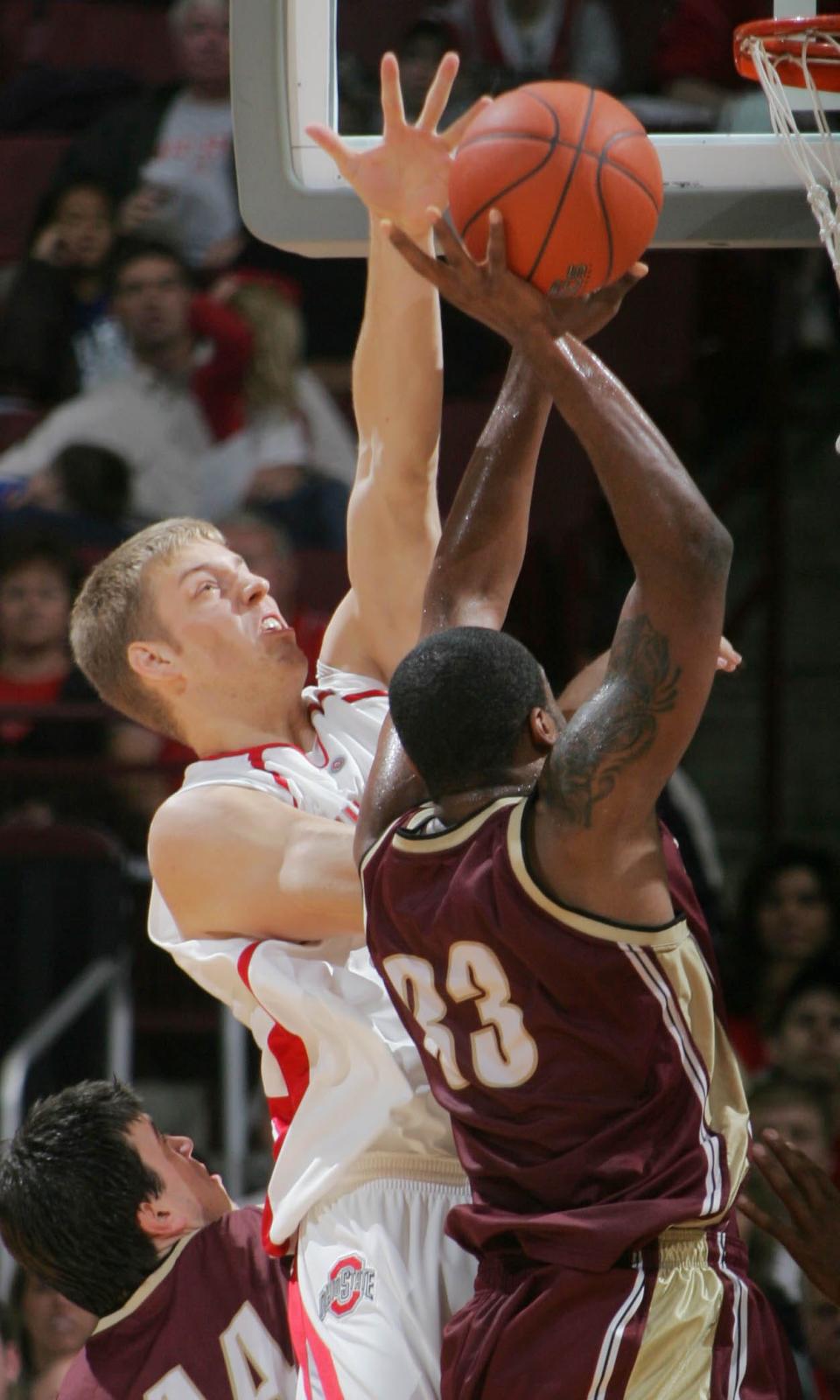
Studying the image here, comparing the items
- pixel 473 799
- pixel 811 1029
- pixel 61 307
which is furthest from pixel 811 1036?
pixel 61 307

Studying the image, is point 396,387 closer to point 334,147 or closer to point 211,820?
point 334,147

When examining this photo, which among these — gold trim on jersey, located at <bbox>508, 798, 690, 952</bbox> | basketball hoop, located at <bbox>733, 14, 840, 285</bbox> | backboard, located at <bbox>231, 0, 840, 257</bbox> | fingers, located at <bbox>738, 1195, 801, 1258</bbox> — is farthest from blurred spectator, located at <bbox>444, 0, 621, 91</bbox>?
fingers, located at <bbox>738, 1195, 801, 1258</bbox>

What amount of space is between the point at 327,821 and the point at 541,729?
0.72 meters

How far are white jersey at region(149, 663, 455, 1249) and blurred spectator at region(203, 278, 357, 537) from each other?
324 centimetres

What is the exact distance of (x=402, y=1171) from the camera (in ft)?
10.2

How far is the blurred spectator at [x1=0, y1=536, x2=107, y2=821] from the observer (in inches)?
247

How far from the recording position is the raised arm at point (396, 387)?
3248 mm

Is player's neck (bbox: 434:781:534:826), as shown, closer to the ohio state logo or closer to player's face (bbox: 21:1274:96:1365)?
the ohio state logo

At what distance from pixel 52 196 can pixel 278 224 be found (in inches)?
156

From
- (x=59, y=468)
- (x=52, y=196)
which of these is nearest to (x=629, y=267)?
(x=59, y=468)

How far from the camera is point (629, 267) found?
2857mm

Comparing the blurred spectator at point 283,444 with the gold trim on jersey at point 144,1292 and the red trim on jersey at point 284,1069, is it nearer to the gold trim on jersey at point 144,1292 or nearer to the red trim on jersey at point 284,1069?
the gold trim on jersey at point 144,1292

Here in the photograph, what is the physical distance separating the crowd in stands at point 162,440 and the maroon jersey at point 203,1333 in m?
1.53

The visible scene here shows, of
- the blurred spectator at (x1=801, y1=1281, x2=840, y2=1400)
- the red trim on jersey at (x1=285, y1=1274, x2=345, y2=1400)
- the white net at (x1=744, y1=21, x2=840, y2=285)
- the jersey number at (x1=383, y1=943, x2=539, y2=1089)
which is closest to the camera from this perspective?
the jersey number at (x1=383, y1=943, x2=539, y2=1089)
